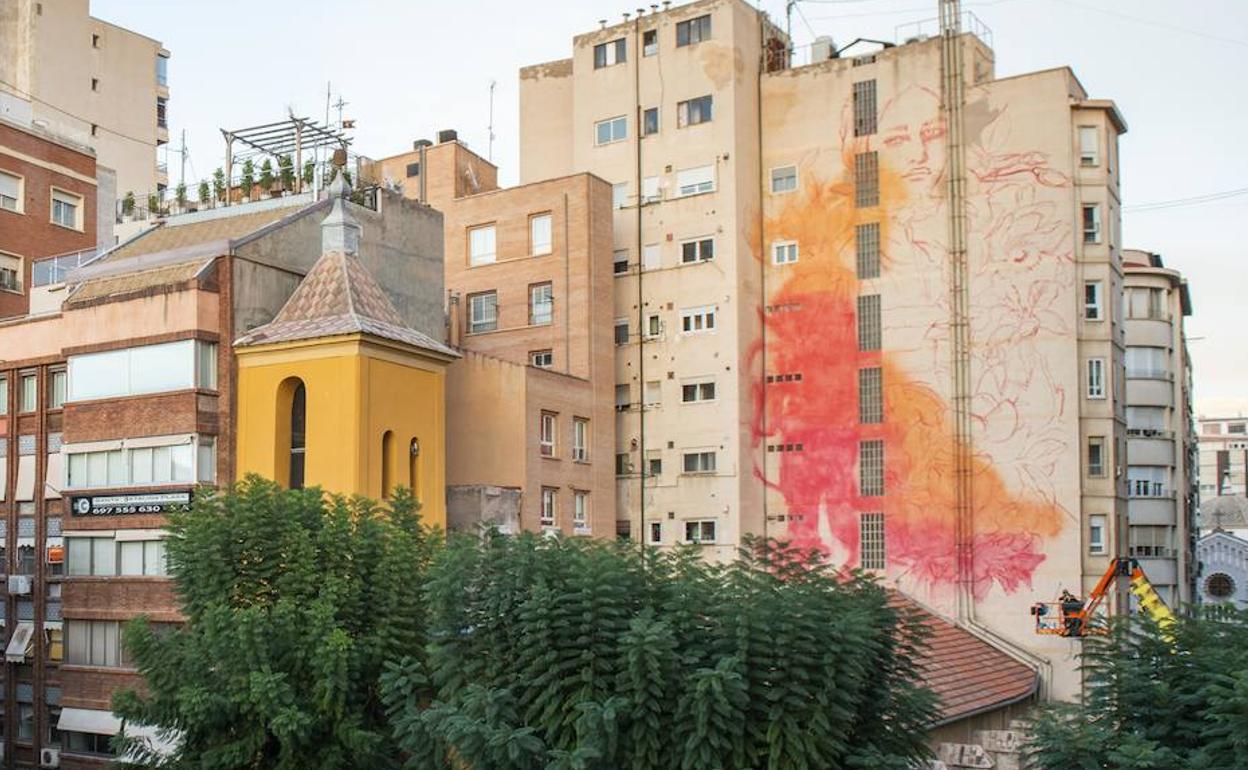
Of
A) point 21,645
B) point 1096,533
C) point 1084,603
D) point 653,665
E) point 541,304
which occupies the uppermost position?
point 541,304

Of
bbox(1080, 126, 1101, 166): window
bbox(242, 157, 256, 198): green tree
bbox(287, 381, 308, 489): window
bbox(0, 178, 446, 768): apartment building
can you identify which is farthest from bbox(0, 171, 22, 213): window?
bbox(1080, 126, 1101, 166): window

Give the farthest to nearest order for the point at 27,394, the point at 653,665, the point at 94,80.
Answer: the point at 94,80, the point at 27,394, the point at 653,665

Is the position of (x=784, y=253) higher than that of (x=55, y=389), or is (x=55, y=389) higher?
(x=784, y=253)

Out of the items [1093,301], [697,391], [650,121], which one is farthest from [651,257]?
[1093,301]

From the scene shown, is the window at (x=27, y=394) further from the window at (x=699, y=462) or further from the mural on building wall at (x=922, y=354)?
the mural on building wall at (x=922, y=354)

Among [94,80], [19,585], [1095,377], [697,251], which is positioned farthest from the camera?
[94,80]

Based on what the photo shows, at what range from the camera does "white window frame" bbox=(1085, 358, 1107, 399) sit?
51.3m

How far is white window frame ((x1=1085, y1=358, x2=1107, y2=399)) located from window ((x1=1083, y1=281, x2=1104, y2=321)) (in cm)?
162

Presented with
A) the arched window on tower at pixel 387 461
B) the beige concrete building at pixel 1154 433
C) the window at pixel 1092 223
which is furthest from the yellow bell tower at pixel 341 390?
the beige concrete building at pixel 1154 433

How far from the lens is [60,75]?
76250 millimetres

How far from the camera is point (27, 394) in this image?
4269 cm

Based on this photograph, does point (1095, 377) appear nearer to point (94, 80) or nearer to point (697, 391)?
point (697, 391)

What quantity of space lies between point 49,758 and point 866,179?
35312 millimetres

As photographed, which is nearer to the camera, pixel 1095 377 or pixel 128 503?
pixel 128 503
